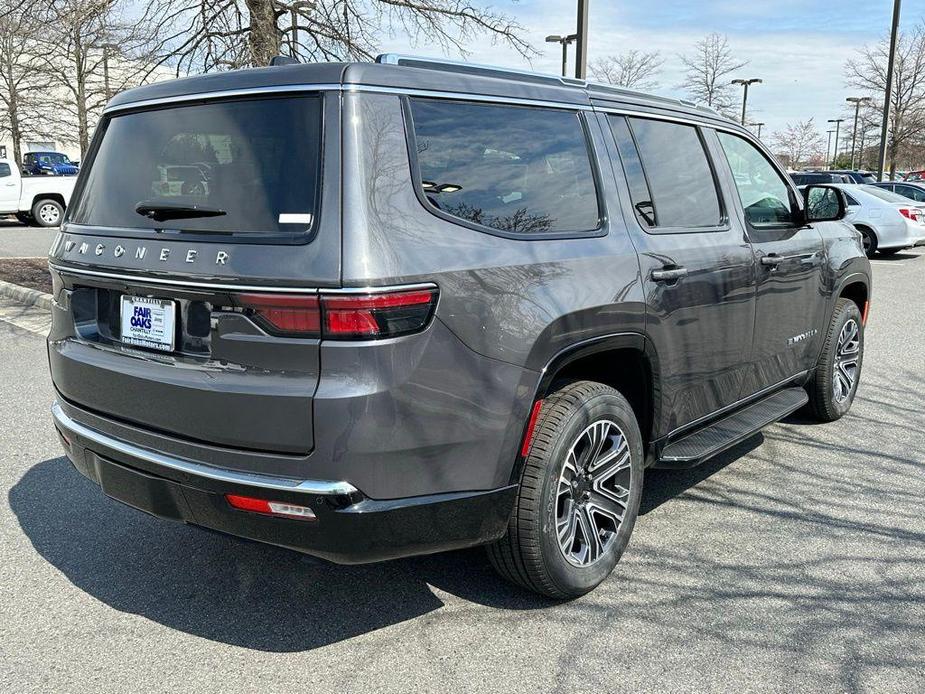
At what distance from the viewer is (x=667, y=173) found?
389 cm

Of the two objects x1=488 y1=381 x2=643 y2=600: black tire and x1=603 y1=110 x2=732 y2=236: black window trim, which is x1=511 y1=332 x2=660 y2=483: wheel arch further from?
x1=603 y1=110 x2=732 y2=236: black window trim

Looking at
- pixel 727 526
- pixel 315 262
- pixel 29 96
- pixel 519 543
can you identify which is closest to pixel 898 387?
pixel 727 526

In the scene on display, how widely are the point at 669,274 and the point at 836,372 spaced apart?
2564 mm

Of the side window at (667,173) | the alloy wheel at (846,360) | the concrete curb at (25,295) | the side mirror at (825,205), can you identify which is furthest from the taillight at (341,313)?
the concrete curb at (25,295)

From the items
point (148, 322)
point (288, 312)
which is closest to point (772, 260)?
point (288, 312)

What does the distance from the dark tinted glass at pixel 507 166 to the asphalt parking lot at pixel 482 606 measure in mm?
1442

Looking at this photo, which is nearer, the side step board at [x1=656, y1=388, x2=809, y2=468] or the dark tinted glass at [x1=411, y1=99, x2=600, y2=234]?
the dark tinted glass at [x1=411, y1=99, x2=600, y2=234]

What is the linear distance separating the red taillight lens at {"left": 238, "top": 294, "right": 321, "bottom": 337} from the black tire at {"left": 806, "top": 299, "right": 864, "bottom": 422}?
3.88 metres

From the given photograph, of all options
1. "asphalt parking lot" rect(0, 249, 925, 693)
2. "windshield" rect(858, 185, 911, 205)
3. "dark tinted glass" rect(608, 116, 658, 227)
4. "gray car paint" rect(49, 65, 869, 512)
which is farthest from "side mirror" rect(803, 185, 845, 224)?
"windshield" rect(858, 185, 911, 205)

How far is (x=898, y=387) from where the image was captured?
21.6ft

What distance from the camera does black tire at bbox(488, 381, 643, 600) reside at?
3.02 meters

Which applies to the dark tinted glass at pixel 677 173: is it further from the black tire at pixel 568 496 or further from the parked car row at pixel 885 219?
the parked car row at pixel 885 219

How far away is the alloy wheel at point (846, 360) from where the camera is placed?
5559 mm

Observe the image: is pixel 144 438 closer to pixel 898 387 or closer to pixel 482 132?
pixel 482 132
